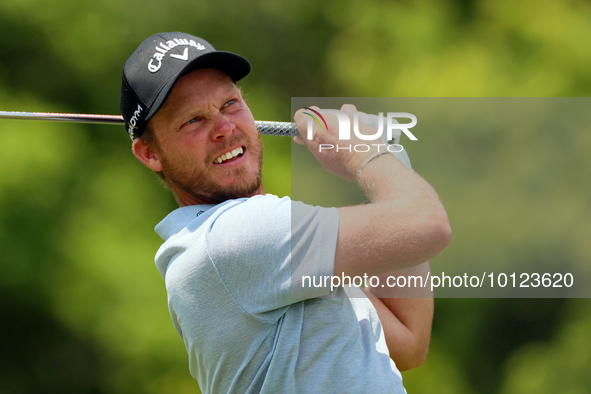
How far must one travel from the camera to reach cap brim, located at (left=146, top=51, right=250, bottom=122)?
126 cm

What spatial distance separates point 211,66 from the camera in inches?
54.2

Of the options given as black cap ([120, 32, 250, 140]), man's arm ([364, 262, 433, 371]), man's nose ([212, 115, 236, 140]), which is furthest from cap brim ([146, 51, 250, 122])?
man's arm ([364, 262, 433, 371])

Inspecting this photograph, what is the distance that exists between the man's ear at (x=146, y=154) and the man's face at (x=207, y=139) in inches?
1.7

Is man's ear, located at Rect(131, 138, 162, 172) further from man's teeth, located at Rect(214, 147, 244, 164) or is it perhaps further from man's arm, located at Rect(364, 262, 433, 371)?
man's arm, located at Rect(364, 262, 433, 371)

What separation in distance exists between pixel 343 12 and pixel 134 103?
11.1ft

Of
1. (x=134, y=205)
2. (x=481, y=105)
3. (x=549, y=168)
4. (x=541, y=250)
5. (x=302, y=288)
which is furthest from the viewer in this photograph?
(x=134, y=205)

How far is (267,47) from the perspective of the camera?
14.3 feet

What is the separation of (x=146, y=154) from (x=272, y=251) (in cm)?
50

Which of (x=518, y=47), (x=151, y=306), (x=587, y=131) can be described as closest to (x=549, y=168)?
(x=587, y=131)

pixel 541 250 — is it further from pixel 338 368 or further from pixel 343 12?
pixel 343 12

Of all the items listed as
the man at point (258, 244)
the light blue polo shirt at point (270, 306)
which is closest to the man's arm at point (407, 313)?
the man at point (258, 244)

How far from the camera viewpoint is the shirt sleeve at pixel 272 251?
41.9 inches

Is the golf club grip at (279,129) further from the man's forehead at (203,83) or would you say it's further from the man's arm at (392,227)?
the man's arm at (392,227)

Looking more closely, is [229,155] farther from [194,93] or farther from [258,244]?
[258,244]
